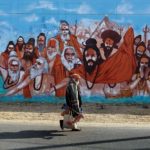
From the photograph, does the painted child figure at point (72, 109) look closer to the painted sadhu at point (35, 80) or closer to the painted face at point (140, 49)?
the painted sadhu at point (35, 80)

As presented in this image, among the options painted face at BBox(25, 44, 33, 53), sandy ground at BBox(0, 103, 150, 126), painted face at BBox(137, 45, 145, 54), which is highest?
painted face at BBox(25, 44, 33, 53)

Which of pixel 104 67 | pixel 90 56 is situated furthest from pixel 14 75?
pixel 104 67

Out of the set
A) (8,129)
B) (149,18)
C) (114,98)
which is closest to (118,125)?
(8,129)

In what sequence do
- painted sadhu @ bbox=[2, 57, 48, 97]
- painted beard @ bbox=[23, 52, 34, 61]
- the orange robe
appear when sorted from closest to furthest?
painted sadhu @ bbox=[2, 57, 48, 97] < painted beard @ bbox=[23, 52, 34, 61] < the orange robe

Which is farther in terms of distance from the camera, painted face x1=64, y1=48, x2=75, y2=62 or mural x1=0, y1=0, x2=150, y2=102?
painted face x1=64, y1=48, x2=75, y2=62

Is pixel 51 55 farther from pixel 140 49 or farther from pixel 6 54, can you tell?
pixel 140 49

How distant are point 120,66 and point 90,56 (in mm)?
1237

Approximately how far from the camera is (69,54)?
2152 cm

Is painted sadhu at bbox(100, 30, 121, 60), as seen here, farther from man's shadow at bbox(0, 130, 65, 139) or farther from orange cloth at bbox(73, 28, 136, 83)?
man's shadow at bbox(0, 130, 65, 139)

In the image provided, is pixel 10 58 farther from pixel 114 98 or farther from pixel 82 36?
pixel 114 98

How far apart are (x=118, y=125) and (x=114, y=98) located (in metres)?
5.01

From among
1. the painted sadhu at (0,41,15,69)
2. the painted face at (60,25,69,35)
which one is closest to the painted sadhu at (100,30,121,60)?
the painted face at (60,25,69,35)

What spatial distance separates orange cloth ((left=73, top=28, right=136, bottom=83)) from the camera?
21.3 m

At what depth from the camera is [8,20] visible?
21719 millimetres
